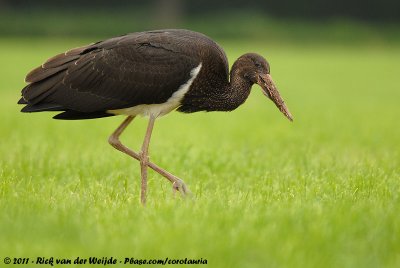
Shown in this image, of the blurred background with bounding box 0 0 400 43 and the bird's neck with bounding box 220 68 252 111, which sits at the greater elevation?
the bird's neck with bounding box 220 68 252 111

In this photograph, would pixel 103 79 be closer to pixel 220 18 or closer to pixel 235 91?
pixel 235 91

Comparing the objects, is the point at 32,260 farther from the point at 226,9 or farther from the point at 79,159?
the point at 226,9

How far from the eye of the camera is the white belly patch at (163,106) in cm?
526

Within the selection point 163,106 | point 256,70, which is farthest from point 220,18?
point 163,106

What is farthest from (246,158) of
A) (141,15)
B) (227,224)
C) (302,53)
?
(141,15)

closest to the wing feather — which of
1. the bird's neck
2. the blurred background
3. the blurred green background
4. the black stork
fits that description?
the black stork

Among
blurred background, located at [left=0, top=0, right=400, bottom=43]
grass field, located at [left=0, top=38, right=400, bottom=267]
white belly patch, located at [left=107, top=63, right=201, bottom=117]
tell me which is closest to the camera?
grass field, located at [left=0, top=38, right=400, bottom=267]

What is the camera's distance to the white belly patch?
526cm

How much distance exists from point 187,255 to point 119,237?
1.42 ft

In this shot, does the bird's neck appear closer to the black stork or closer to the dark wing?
the black stork

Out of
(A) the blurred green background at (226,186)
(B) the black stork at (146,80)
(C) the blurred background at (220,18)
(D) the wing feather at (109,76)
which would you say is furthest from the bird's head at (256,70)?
(C) the blurred background at (220,18)

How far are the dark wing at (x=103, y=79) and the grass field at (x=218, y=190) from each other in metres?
0.60

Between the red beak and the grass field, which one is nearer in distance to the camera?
the grass field

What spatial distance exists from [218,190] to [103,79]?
121 centimetres
